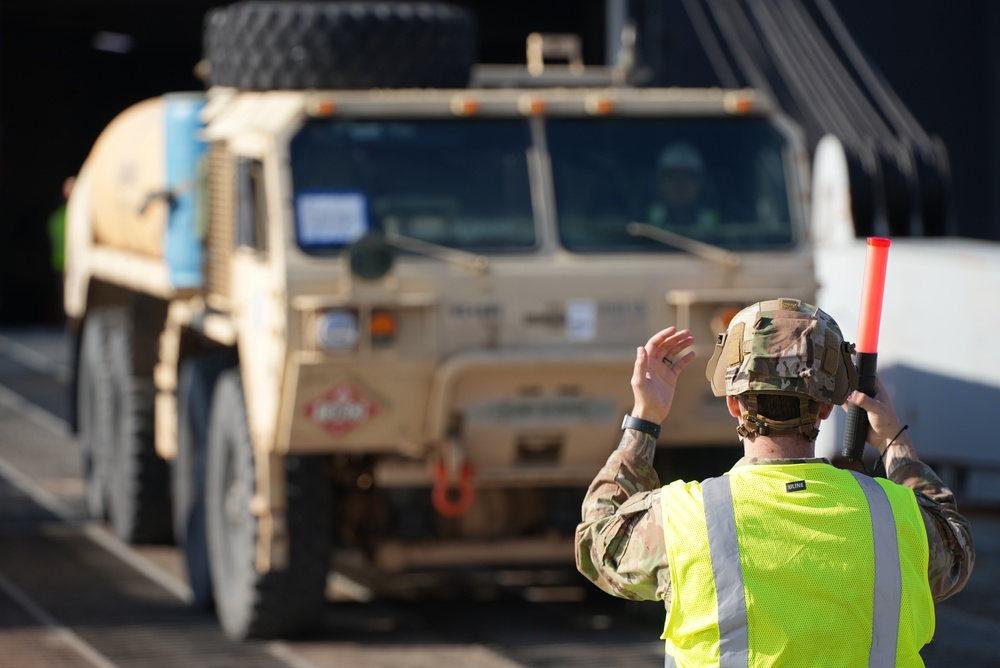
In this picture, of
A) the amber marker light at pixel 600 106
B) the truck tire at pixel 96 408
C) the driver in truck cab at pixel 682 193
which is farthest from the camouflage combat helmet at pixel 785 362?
the truck tire at pixel 96 408

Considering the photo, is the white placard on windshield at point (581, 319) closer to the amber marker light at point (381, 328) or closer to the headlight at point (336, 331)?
the amber marker light at point (381, 328)

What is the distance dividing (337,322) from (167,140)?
2384 millimetres

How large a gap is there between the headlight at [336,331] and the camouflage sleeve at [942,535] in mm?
4341

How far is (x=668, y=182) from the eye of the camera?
8.30m

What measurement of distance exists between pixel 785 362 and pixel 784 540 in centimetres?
29

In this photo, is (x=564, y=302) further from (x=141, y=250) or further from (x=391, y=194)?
(x=141, y=250)

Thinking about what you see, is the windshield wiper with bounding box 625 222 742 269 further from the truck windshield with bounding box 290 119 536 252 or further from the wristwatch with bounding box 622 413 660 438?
the wristwatch with bounding box 622 413 660 438

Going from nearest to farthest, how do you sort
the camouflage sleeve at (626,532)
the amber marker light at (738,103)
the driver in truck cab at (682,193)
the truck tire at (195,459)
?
the camouflage sleeve at (626,532), the driver in truck cab at (682,193), the amber marker light at (738,103), the truck tire at (195,459)

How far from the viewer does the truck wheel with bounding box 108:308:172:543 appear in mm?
10859

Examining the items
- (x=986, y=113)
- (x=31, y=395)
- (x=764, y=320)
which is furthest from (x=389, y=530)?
(x=986, y=113)

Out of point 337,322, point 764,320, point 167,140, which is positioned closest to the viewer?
point 764,320

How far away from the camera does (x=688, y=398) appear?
8.12 metres

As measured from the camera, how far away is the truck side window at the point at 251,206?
813cm

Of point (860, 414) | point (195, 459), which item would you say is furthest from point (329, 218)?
point (860, 414)
